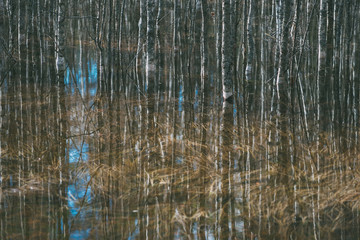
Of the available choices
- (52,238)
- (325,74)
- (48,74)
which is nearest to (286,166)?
(52,238)

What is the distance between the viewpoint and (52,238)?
3.82 metres

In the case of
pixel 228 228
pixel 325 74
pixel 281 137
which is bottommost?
pixel 228 228

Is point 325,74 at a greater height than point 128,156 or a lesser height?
greater

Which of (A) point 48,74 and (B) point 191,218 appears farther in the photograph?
(A) point 48,74

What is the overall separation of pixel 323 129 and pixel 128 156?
399 centimetres

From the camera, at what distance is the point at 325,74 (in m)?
13.9

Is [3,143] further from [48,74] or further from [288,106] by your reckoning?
[48,74]

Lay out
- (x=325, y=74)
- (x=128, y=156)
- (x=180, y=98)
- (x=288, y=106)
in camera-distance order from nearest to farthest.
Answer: (x=128, y=156), (x=288, y=106), (x=180, y=98), (x=325, y=74)

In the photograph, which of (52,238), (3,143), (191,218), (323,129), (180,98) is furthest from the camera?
(180,98)

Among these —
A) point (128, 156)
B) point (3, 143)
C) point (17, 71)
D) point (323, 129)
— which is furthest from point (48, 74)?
point (323, 129)

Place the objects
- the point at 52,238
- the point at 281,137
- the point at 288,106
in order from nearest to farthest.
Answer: the point at 52,238
the point at 281,137
the point at 288,106

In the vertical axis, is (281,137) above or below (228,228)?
above

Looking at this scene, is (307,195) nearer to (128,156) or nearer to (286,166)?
(286,166)

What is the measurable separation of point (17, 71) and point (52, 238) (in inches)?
480
